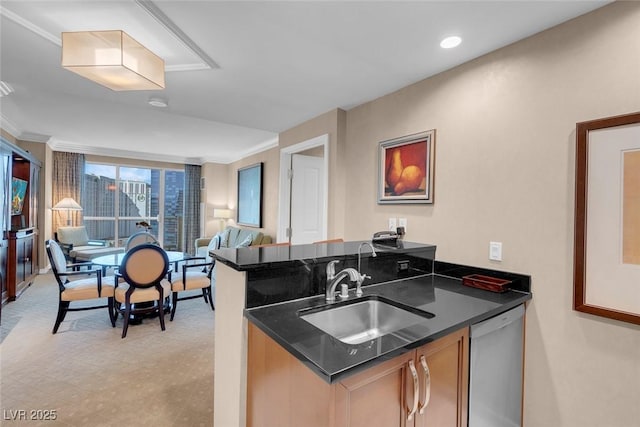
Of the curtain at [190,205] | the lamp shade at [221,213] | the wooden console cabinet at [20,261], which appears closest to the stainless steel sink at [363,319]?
the wooden console cabinet at [20,261]

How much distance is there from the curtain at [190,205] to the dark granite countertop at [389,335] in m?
6.71

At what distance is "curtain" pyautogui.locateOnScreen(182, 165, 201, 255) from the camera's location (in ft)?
24.6

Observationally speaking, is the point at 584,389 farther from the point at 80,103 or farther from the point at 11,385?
the point at 80,103

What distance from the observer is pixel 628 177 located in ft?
4.58

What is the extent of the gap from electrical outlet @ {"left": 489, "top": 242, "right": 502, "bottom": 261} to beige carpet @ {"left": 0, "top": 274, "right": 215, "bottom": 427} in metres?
2.09

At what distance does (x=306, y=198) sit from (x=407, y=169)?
1836 mm

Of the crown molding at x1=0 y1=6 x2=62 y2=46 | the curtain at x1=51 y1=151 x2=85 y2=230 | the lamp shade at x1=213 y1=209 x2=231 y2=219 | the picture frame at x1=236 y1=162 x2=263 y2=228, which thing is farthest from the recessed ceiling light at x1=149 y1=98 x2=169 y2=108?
the curtain at x1=51 y1=151 x2=85 y2=230

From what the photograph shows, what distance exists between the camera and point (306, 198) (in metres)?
4.04

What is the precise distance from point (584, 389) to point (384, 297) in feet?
3.72

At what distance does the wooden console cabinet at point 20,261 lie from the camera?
13.0 feet

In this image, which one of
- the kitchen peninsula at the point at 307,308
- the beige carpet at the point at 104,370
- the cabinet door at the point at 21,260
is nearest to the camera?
the kitchen peninsula at the point at 307,308

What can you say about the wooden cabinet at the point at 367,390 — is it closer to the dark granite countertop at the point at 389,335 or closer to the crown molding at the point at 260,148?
the dark granite countertop at the point at 389,335

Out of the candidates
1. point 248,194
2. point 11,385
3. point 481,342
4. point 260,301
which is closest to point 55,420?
point 11,385

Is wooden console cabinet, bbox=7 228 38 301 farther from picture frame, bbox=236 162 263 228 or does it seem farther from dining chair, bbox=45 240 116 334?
picture frame, bbox=236 162 263 228
